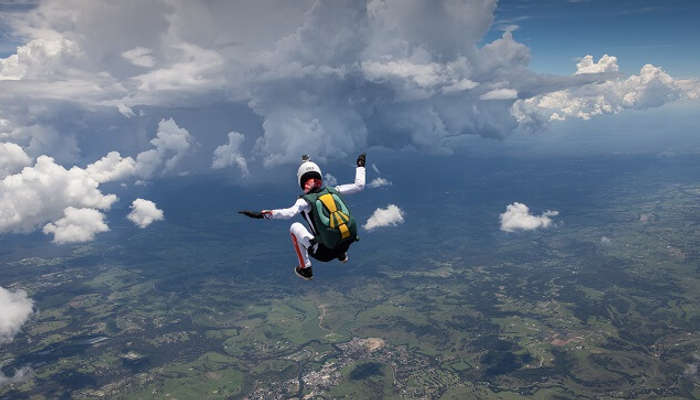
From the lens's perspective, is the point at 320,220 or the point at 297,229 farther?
the point at 297,229

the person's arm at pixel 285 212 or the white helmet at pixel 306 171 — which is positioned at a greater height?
the white helmet at pixel 306 171

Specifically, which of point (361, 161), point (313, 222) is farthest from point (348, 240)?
point (361, 161)

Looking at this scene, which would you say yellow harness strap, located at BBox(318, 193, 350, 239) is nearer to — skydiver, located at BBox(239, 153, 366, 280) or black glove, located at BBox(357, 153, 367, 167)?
skydiver, located at BBox(239, 153, 366, 280)

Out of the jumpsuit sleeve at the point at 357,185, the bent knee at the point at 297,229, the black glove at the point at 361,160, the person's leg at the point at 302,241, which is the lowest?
the person's leg at the point at 302,241

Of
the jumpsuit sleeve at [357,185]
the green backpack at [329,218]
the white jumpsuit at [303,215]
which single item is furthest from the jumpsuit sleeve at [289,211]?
the jumpsuit sleeve at [357,185]

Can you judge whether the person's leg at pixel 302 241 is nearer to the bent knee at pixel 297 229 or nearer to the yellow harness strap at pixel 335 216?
the bent knee at pixel 297 229

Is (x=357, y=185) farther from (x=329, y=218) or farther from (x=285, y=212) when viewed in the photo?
(x=285, y=212)

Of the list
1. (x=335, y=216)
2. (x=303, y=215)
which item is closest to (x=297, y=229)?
(x=303, y=215)
